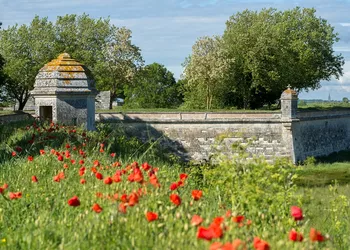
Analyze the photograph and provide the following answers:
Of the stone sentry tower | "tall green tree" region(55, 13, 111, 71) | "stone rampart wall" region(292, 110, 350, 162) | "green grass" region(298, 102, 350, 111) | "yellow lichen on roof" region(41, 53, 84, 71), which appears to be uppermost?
"tall green tree" region(55, 13, 111, 71)

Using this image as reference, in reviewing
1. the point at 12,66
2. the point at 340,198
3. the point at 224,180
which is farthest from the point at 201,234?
the point at 12,66

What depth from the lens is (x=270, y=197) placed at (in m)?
7.33

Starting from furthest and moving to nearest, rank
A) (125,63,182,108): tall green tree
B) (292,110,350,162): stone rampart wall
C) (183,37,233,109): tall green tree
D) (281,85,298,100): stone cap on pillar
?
(125,63,182,108): tall green tree
(183,37,233,109): tall green tree
(292,110,350,162): stone rampart wall
(281,85,298,100): stone cap on pillar

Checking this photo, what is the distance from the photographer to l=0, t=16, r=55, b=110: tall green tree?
45037 mm

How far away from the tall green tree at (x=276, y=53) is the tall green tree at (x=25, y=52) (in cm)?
1227

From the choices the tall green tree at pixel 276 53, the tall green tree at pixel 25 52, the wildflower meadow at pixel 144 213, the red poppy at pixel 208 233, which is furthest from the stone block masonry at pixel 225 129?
the red poppy at pixel 208 233

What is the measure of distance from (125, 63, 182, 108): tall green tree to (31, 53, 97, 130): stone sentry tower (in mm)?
52265

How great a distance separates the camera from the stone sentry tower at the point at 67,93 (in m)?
16.5

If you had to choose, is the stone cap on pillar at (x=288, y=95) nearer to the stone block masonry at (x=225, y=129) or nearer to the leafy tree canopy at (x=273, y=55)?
the stone block masonry at (x=225, y=129)

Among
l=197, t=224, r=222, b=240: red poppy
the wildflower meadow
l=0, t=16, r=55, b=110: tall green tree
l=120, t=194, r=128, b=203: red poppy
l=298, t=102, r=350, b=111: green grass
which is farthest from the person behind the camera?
l=0, t=16, r=55, b=110: tall green tree

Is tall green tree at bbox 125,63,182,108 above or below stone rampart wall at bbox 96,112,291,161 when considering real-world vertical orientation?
above

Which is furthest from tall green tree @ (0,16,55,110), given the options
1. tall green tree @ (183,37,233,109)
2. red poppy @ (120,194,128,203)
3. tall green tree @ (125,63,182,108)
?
red poppy @ (120,194,128,203)

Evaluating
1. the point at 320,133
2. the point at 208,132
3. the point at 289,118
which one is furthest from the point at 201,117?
the point at 320,133

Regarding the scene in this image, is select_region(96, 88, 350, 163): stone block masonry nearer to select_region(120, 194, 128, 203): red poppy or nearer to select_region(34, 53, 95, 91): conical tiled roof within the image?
select_region(34, 53, 95, 91): conical tiled roof
